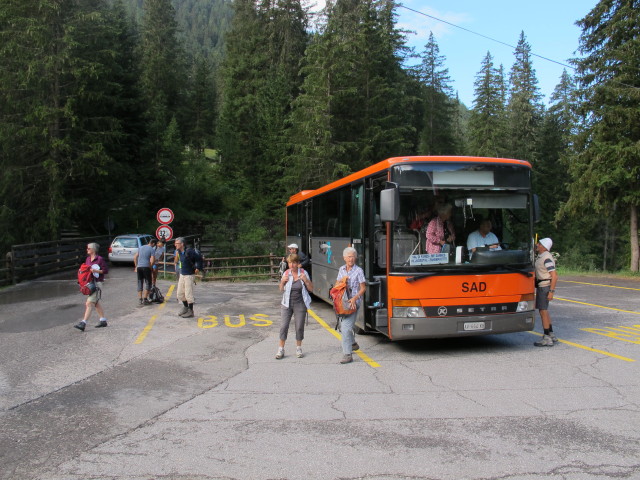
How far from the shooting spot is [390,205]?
7531 mm

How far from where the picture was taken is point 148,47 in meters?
66.8

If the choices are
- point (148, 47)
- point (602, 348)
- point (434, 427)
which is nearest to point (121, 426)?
point (434, 427)

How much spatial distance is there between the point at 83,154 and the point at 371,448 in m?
27.7

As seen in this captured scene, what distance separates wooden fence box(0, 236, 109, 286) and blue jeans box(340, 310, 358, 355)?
16.2m

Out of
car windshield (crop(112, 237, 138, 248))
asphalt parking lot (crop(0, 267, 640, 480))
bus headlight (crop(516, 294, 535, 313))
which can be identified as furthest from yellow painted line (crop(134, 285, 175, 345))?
car windshield (crop(112, 237, 138, 248))

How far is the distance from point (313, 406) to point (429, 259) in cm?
326

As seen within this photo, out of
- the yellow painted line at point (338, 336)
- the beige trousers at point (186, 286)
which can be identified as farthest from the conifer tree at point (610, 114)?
the beige trousers at point (186, 286)

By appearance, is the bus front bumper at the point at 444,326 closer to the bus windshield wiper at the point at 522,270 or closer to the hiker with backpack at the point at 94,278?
the bus windshield wiper at the point at 522,270

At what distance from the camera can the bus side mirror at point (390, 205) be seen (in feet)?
24.6

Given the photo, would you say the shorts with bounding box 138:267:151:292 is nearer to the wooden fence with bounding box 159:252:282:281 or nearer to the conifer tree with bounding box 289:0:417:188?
the wooden fence with bounding box 159:252:282:281

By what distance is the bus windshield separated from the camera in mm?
7871

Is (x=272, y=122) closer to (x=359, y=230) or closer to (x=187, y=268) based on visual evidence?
(x=187, y=268)

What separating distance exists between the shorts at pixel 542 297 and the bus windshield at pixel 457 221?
69 centimetres

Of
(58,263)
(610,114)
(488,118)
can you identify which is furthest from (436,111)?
(58,263)
